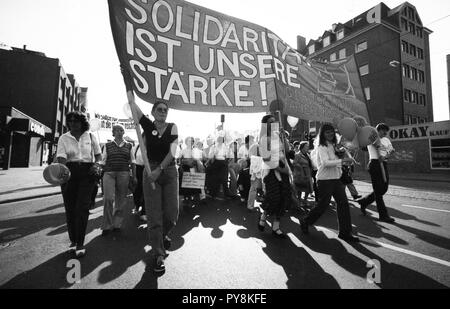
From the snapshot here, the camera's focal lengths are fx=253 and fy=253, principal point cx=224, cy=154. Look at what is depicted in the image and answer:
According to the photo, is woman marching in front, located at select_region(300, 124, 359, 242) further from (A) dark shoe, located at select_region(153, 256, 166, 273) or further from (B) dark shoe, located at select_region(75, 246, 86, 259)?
(B) dark shoe, located at select_region(75, 246, 86, 259)

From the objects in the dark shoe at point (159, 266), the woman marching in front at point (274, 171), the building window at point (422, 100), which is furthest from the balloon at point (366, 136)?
the building window at point (422, 100)

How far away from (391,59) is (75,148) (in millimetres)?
34427

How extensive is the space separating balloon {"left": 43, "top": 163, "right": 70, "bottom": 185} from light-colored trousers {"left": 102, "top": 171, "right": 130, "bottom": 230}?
1325mm

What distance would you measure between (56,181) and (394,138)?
25.8 meters

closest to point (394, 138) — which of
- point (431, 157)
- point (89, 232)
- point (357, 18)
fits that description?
point (431, 157)

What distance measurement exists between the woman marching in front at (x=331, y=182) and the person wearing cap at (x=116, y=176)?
3.24 meters

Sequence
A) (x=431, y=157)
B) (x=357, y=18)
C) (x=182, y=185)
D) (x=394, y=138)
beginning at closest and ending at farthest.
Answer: (x=182, y=185) → (x=431, y=157) → (x=394, y=138) → (x=357, y=18)

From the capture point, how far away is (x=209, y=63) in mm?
3613

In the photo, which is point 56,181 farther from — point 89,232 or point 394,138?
point 394,138

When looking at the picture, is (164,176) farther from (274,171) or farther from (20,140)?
(20,140)

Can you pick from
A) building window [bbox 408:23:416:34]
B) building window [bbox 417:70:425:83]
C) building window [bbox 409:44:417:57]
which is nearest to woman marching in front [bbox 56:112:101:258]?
building window [bbox 409:44:417:57]

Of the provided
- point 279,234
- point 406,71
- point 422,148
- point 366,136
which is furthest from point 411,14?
point 279,234
